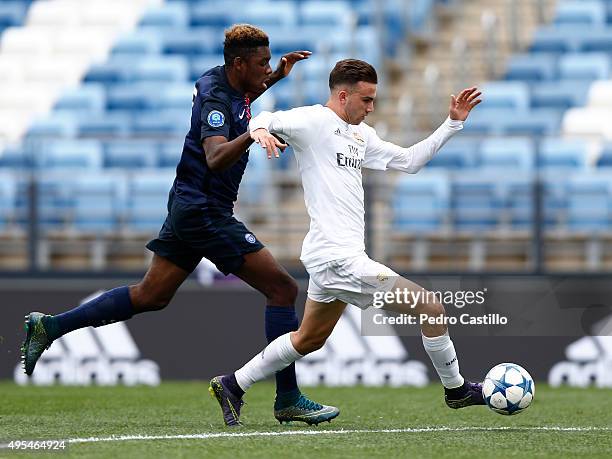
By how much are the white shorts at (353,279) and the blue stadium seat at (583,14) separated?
1052 cm

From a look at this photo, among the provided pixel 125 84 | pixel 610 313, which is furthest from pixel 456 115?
pixel 125 84

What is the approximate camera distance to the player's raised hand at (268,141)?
627cm

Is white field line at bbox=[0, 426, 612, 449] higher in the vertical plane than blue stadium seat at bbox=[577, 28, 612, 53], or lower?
lower

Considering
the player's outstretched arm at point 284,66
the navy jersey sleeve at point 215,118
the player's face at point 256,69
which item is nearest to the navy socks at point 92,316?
the navy jersey sleeve at point 215,118

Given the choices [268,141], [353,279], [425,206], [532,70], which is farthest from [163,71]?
[268,141]

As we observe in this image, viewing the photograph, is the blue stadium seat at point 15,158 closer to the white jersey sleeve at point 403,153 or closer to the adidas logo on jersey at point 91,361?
the adidas logo on jersey at point 91,361

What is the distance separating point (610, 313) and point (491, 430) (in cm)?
413

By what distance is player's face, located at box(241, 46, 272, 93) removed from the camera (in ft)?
23.5

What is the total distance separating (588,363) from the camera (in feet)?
35.8

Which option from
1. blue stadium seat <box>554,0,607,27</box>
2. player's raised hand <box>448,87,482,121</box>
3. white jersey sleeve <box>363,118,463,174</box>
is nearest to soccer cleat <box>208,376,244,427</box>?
white jersey sleeve <box>363,118,463,174</box>

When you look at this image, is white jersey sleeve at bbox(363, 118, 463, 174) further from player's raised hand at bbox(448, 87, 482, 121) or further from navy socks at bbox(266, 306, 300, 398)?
navy socks at bbox(266, 306, 300, 398)

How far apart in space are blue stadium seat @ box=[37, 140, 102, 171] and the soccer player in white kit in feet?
24.3

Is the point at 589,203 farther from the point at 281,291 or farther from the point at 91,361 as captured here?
the point at 281,291

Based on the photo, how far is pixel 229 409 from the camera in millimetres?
7223
